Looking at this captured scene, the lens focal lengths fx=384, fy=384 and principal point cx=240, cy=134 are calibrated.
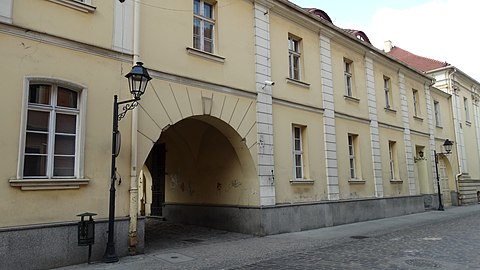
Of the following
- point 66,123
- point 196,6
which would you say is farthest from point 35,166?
point 196,6

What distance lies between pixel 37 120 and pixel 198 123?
637 centimetres

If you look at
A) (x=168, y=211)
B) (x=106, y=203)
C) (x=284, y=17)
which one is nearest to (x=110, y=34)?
(x=106, y=203)

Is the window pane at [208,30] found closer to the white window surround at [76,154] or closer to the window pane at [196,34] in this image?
the window pane at [196,34]

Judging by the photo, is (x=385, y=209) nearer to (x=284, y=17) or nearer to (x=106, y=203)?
(x=284, y=17)

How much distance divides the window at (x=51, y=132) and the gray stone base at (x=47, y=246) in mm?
1020

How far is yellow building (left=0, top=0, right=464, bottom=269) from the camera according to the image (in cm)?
730

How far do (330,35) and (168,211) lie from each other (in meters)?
9.42

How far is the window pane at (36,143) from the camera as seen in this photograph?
7293mm

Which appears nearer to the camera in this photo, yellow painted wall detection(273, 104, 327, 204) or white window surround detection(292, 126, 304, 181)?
yellow painted wall detection(273, 104, 327, 204)

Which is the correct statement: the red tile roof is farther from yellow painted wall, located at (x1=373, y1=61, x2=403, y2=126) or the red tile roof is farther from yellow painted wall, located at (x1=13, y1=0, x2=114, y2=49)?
yellow painted wall, located at (x1=13, y1=0, x2=114, y2=49)

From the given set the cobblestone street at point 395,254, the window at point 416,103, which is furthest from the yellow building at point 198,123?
the cobblestone street at point 395,254

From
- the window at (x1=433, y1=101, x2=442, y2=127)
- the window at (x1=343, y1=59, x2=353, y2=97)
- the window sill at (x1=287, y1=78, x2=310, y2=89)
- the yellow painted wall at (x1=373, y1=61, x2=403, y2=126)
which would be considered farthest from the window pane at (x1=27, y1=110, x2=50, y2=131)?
the window at (x1=433, y1=101, x2=442, y2=127)

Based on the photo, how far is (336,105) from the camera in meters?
15.2

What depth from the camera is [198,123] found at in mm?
13336
